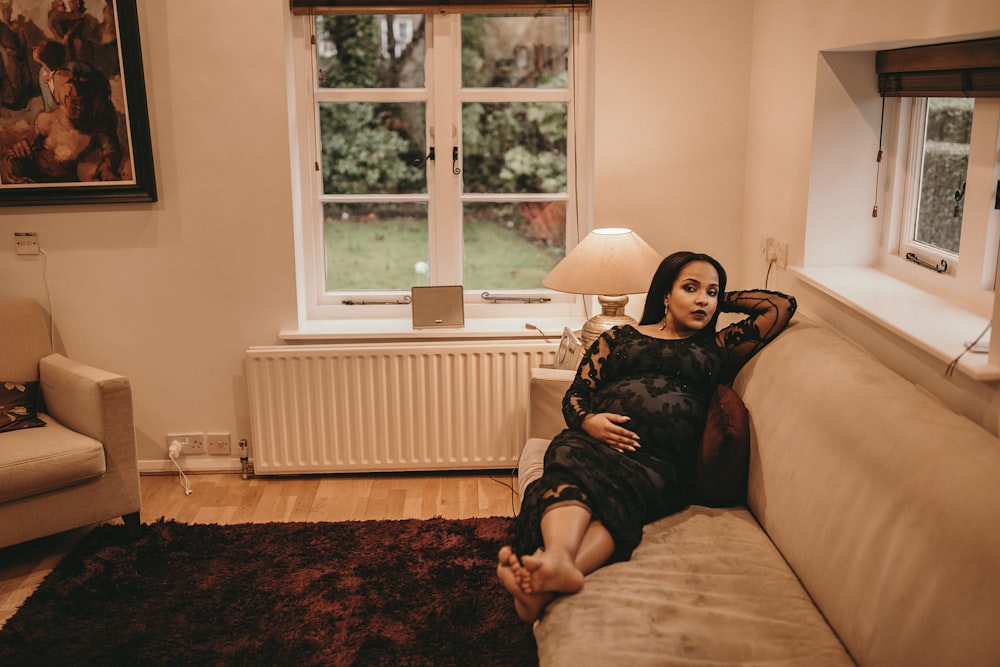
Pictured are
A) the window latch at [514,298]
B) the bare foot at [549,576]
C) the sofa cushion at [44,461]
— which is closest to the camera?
the bare foot at [549,576]

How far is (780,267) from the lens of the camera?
343 centimetres

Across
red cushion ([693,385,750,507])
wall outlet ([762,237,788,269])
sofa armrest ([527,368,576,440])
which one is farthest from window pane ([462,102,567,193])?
red cushion ([693,385,750,507])

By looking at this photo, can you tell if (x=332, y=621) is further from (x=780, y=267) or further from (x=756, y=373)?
(x=780, y=267)

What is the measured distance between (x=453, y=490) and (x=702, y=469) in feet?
4.56

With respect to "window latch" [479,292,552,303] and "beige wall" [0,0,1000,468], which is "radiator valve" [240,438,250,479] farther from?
"window latch" [479,292,552,303]

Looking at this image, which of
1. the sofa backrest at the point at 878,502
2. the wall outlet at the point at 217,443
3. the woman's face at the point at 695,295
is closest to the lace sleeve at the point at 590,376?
the woman's face at the point at 695,295

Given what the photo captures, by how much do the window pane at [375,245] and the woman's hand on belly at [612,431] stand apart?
4.98 feet

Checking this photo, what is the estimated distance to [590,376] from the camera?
9.69 ft

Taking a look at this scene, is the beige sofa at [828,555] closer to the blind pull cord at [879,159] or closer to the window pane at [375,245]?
→ the blind pull cord at [879,159]

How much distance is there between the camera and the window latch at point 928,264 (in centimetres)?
285

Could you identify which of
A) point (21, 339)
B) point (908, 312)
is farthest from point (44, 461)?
point (908, 312)

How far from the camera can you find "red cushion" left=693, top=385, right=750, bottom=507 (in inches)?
104

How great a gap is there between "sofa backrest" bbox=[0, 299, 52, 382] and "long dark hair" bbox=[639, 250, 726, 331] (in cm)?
230

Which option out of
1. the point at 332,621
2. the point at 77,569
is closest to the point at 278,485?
the point at 77,569
